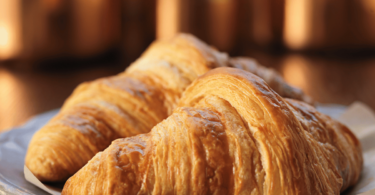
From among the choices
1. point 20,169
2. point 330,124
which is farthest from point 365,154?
point 20,169

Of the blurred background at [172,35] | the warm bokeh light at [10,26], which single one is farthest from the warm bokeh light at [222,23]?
the warm bokeh light at [10,26]

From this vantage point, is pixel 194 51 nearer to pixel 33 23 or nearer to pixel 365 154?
pixel 365 154

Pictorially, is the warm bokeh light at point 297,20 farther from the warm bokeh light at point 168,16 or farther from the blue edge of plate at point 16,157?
the blue edge of plate at point 16,157

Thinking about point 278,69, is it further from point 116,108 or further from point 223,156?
point 223,156

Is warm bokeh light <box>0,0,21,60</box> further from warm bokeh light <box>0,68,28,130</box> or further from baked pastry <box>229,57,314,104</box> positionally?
baked pastry <box>229,57,314,104</box>

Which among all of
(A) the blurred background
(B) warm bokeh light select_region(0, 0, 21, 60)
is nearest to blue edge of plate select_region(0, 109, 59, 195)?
(A) the blurred background

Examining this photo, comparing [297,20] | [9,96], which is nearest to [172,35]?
[9,96]
